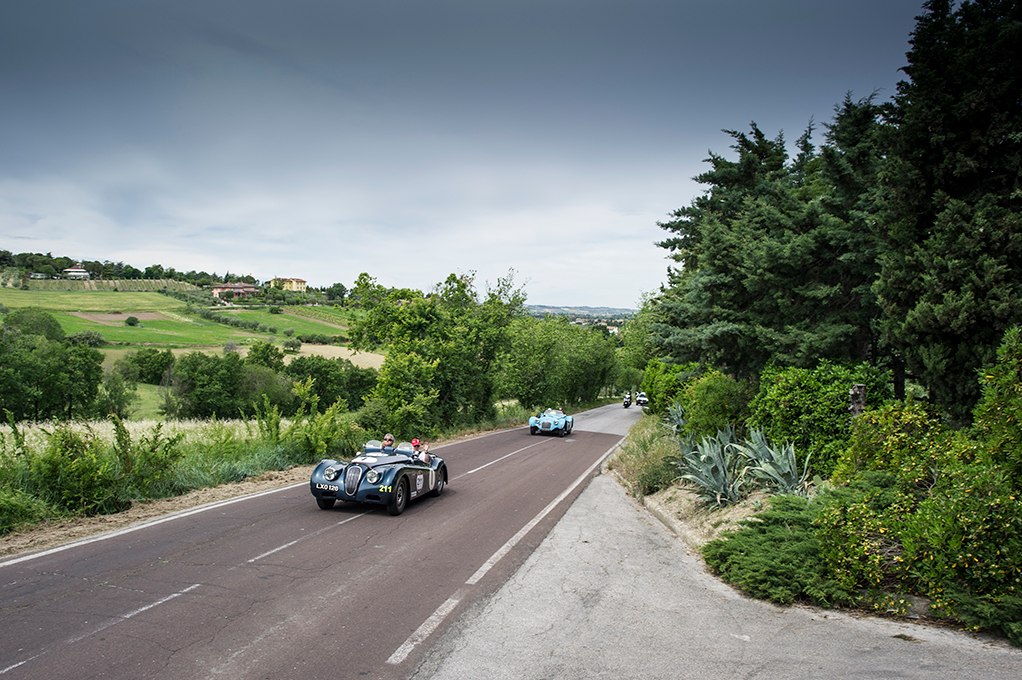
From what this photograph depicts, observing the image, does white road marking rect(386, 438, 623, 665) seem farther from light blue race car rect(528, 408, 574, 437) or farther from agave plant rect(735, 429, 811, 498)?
light blue race car rect(528, 408, 574, 437)

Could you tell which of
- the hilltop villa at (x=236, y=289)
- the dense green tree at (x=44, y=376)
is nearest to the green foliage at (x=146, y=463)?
the dense green tree at (x=44, y=376)

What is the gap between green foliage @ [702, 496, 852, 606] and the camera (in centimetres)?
568

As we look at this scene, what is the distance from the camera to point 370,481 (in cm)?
923

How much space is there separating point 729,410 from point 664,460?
5.77ft

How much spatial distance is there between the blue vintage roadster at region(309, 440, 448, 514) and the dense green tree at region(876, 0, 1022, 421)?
813 cm

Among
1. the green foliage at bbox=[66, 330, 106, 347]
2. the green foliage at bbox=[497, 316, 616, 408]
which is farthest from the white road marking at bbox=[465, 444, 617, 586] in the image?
the green foliage at bbox=[66, 330, 106, 347]

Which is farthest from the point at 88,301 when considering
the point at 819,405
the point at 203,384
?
the point at 819,405

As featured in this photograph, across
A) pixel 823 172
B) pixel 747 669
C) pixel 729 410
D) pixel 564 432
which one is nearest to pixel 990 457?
pixel 747 669

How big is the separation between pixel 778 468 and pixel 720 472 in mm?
Result: 920

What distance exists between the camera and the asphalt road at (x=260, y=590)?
14.2ft

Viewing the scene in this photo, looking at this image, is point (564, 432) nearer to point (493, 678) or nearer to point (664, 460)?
point (664, 460)

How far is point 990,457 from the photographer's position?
5316 mm

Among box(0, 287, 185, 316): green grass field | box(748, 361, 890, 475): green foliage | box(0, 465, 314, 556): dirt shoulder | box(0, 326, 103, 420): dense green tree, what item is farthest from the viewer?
box(0, 287, 185, 316): green grass field

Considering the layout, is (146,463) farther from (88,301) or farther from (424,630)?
(88,301)
